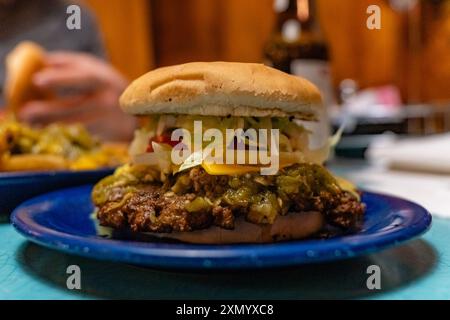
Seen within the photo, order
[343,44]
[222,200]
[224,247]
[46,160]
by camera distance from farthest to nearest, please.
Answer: [343,44] → [46,160] → [222,200] → [224,247]

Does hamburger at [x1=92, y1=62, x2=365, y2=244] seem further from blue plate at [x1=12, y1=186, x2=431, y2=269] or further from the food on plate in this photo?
the food on plate

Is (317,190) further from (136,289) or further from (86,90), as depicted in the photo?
(86,90)

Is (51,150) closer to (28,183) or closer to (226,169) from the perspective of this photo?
(28,183)

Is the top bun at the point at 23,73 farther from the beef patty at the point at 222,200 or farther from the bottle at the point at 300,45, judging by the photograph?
the beef patty at the point at 222,200

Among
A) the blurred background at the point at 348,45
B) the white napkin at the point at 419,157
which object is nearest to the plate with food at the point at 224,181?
the white napkin at the point at 419,157

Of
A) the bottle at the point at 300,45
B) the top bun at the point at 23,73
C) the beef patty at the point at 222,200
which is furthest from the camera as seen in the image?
the top bun at the point at 23,73

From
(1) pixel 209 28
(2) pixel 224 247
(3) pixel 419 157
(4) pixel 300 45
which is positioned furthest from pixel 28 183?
(1) pixel 209 28
